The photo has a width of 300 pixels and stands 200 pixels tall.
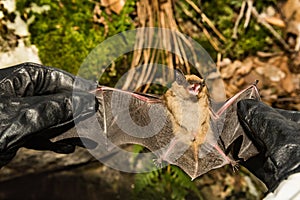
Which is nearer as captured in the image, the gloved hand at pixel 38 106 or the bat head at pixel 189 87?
the gloved hand at pixel 38 106

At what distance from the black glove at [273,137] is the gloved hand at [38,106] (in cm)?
37

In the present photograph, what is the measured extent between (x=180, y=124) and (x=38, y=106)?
17.3 inches

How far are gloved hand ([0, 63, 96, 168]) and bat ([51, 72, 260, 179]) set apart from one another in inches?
4.0

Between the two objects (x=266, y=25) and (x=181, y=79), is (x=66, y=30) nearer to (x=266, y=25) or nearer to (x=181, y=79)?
(x=181, y=79)

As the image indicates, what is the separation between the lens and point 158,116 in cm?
141

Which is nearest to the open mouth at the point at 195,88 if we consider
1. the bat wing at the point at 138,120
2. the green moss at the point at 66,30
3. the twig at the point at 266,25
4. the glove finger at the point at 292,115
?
the bat wing at the point at 138,120

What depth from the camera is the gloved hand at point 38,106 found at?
3.49 ft

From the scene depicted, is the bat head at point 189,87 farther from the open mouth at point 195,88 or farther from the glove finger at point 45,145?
the glove finger at point 45,145

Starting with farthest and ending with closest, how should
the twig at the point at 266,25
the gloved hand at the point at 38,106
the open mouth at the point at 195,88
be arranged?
the twig at the point at 266,25 → the open mouth at the point at 195,88 → the gloved hand at the point at 38,106

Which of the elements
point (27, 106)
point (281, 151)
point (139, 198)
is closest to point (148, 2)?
point (139, 198)

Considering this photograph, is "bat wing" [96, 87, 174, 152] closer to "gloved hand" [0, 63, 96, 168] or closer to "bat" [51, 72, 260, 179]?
"bat" [51, 72, 260, 179]

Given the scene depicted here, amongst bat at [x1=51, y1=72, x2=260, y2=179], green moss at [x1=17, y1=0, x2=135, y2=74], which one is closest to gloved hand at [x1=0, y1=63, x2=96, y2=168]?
bat at [x1=51, y1=72, x2=260, y2=179]

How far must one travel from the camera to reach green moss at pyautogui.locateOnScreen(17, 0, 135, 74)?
2.06 meters

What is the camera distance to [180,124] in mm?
1379
